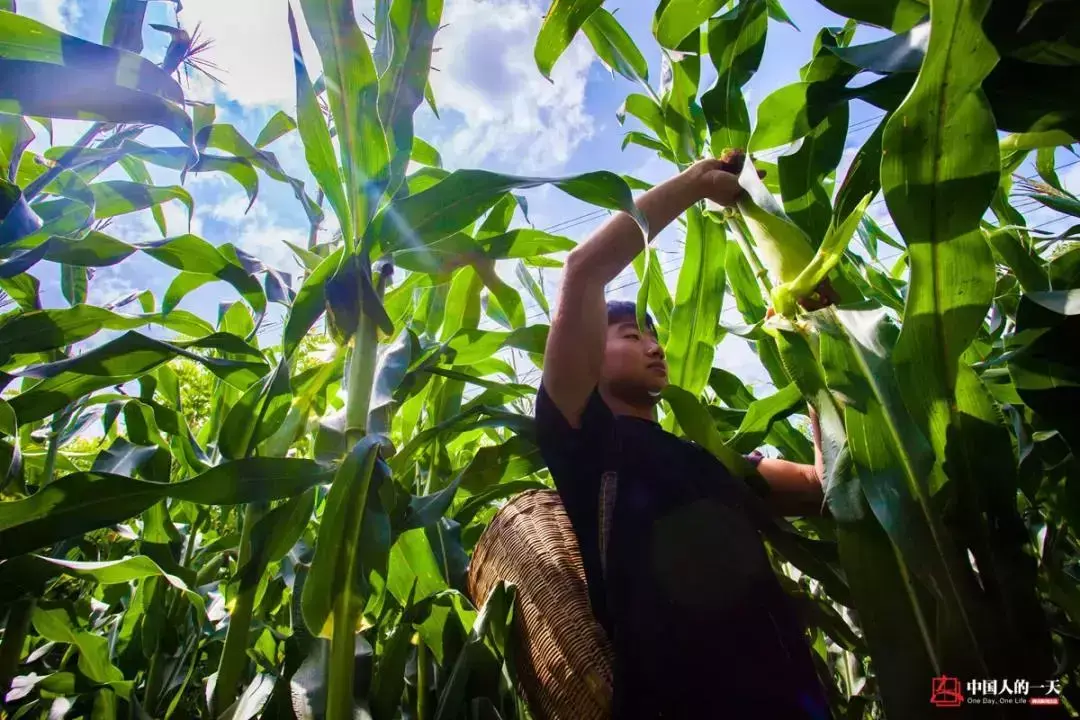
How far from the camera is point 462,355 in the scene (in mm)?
936

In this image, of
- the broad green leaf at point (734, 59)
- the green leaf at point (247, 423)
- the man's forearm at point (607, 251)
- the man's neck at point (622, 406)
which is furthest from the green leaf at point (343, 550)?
the broad green leaf at point (734, 59)

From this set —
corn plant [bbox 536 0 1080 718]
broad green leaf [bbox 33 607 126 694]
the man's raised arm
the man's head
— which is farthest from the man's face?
broad green leaf [bbox 33 607 126 694]

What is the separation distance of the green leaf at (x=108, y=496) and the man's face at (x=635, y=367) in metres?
0.53

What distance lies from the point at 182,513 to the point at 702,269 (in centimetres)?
95

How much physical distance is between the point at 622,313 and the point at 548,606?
1.74ft

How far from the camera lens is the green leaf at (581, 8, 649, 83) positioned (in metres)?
0.86

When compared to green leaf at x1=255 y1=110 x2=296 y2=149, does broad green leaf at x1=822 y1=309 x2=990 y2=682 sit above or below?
below

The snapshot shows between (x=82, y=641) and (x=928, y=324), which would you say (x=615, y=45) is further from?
(x=82, y=641)

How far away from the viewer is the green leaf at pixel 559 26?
0.67m

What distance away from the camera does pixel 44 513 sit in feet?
1.73

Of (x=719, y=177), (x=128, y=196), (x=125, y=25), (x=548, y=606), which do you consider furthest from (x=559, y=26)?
(x=548, y=606)

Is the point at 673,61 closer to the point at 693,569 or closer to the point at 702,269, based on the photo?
the point at 702,269

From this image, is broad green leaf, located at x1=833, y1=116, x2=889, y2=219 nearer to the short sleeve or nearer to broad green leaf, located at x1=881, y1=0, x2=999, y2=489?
broad green leaf, located at x1=881, y1=0, x2=999, y2=489

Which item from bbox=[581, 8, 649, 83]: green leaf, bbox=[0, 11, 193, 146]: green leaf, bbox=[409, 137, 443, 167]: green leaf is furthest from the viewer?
bbox=[409, 137, 443, 167]: green leaf
